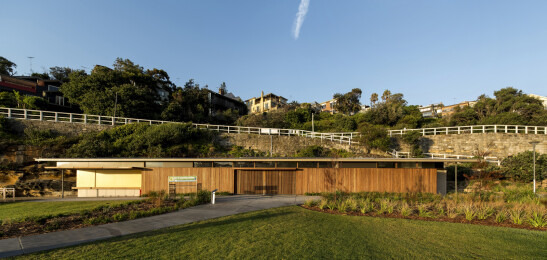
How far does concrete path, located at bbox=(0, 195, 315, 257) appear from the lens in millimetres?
6070

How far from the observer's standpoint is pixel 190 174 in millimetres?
15828

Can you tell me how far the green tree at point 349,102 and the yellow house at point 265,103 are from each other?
16.3 meters

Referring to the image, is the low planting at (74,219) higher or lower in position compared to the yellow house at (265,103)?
lower

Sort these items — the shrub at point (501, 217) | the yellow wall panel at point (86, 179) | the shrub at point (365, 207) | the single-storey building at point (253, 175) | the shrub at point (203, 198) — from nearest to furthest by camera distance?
the shrub at point (501, 217) < the shrub at point (365, 207) < the shrub at point (203, 198) < the single-storey building at point (253, 175) < the yellow wall panel at point (86, 179)

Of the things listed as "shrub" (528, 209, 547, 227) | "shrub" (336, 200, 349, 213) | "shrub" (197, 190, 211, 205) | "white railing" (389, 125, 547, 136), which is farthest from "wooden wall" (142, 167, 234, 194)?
"white railing" (389, 125, 547, 136)

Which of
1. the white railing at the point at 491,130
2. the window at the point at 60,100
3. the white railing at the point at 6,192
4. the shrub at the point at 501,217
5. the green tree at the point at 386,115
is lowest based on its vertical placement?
the white railing at the point at 6,192

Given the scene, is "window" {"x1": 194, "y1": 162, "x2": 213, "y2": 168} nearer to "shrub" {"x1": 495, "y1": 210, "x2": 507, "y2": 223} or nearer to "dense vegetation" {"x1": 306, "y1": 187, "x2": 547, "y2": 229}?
"dense vegetation" {"x1": 306, "y1": 187, "x2": 547, "y2": 229}

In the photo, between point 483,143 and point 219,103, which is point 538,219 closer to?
point 483,143

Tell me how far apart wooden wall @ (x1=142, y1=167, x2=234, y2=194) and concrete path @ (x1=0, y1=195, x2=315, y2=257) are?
13.7ft

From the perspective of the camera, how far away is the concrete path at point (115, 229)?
6070 mm

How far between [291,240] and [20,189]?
23.0 m

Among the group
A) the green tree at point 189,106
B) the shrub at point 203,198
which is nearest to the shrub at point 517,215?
the shrub at point 203,198

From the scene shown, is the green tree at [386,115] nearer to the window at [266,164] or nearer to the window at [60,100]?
the window at [266,164]

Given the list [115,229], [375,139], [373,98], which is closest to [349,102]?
[373,98]
